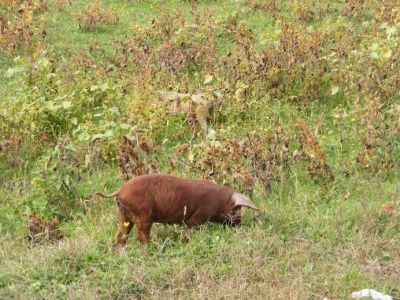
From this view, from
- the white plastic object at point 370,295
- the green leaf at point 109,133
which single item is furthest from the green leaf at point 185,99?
the white plastic object at point 370,295

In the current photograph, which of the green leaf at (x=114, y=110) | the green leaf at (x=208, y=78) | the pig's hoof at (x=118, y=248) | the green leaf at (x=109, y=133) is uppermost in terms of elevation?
the green leaf at (x=208, y=78)

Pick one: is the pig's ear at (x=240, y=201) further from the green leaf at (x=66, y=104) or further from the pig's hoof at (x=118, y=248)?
the green leaf at (x=66, y=104)

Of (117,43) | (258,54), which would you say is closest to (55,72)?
(117,43)

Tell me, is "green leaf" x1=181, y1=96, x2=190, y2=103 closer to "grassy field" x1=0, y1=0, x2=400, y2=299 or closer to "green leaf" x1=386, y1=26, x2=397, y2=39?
"grassy field" x1=0, y1=0, x2=400, y2=299

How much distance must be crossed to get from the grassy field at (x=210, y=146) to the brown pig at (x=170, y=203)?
13cm

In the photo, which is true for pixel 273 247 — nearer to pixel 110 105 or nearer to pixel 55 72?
pixel 110 105

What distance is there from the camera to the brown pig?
493 cm

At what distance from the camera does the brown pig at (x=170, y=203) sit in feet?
16.2

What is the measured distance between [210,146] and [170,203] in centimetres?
120

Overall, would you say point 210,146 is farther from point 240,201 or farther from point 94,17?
point 94,17

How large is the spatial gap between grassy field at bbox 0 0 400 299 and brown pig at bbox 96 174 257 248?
127 mm

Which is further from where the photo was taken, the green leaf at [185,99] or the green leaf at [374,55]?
the green leaf at [374,55]

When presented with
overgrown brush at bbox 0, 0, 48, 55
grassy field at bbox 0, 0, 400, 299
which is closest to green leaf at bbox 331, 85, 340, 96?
grassy field at bbox 0, 0, 400, 299

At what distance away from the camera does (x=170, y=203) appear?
495 cm
